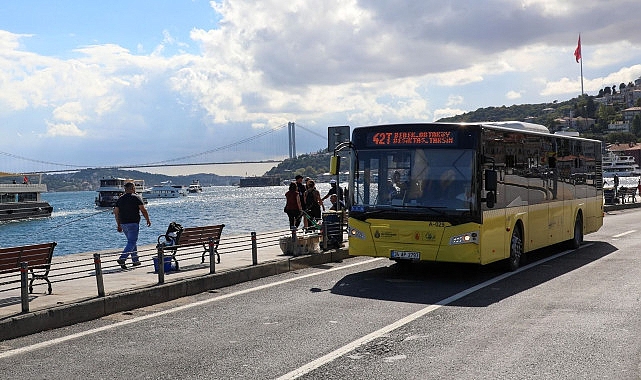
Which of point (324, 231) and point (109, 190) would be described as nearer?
point (324, 231)

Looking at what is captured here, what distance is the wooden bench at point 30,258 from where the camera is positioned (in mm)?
11093

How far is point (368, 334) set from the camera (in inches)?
340

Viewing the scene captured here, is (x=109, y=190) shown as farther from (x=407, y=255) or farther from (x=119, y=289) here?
(x=119, y=289)

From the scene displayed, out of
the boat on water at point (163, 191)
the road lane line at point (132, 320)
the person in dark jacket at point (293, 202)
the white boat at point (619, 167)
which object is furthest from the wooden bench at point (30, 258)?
the white boat at point (619, 167)

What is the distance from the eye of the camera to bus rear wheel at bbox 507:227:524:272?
14.4 m

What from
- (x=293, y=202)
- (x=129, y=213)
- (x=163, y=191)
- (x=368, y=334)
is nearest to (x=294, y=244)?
(x=293, y=202)

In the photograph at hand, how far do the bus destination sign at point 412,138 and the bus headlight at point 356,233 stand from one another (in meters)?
1.63

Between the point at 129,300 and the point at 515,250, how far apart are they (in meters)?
7.48

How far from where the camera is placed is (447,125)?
523 inches

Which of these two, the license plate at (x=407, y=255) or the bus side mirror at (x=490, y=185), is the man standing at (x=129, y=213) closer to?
the license plate at (x=407, y=255)

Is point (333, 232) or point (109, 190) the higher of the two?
point (109, 190)

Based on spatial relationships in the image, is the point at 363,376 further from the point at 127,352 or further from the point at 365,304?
the point at 365,304

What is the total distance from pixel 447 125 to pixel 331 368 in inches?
281

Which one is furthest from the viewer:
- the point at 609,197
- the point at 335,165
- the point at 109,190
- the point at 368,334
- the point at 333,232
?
the point at 109,190
